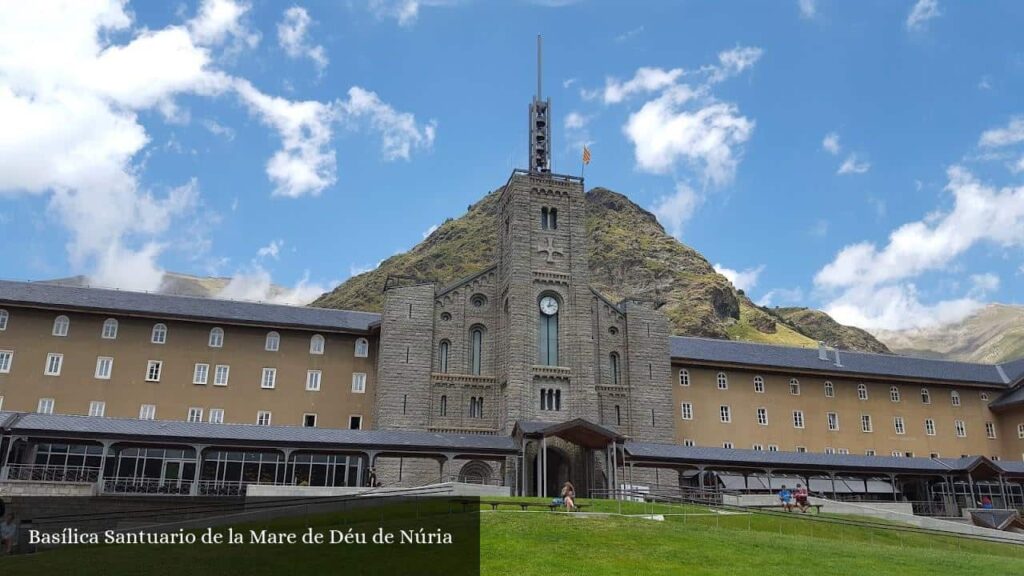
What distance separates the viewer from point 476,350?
59.9 metres

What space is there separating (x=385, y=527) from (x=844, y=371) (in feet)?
159

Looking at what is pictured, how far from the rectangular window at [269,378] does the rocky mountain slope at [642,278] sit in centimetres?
9943

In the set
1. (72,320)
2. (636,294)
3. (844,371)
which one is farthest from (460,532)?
(636,294)

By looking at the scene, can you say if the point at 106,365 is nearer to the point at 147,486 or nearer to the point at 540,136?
the point at 147,486

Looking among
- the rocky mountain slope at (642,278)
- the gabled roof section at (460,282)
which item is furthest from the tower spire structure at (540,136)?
the rocky mountain slope at (642,278)

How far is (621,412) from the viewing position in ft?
196

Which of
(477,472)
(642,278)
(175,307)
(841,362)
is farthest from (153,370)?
(642,278)

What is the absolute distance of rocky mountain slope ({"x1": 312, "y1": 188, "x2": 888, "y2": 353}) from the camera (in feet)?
545

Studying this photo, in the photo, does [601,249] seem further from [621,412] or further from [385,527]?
[385,527]

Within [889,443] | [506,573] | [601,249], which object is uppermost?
[601,249]

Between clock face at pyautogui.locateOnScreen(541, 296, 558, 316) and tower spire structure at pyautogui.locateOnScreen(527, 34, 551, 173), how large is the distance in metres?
10.6

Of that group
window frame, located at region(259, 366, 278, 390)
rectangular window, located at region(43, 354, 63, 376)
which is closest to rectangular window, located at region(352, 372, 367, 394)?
window frame, located at region(259, 366, 278, 390)

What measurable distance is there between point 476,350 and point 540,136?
18.1 metres

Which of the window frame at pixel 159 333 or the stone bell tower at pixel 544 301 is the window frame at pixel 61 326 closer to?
the window frame at pixel 159 333
